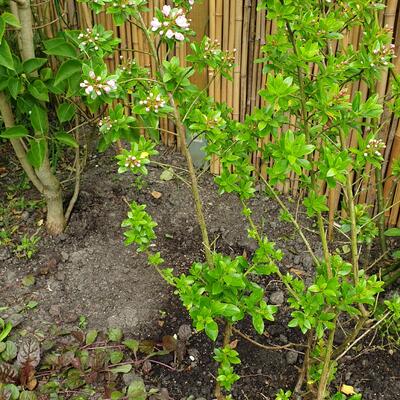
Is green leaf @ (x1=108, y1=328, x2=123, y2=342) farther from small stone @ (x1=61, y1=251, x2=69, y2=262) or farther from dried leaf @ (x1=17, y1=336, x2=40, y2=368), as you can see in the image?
small stone @ (x1=61, y1=251, x2=69, y2=262)

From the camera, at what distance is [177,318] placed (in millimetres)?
2426

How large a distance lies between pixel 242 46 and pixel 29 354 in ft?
5.92

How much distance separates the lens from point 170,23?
1521mm

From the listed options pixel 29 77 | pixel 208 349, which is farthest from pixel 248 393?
→ pixel 29 77

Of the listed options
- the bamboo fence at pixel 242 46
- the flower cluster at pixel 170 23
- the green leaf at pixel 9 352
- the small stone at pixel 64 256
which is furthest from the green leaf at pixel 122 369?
the flower cluster at pixel 170 23

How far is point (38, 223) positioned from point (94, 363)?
36.6 inches

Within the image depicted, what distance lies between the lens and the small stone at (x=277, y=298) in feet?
8.09

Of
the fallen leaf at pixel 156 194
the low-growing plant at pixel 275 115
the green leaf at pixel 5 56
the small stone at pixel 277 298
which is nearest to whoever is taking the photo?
the low-growing plant at pixel 275 115

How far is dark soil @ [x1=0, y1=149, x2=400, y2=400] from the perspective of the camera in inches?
88.1

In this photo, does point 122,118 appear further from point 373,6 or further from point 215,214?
point 215,214

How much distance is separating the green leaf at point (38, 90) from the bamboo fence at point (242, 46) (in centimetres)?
40

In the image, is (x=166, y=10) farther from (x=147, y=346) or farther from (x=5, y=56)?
(x=147, y=346)

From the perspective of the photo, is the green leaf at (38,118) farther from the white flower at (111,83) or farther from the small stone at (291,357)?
the small stone at (291,357)

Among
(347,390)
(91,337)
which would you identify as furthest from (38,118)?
(347,390)
